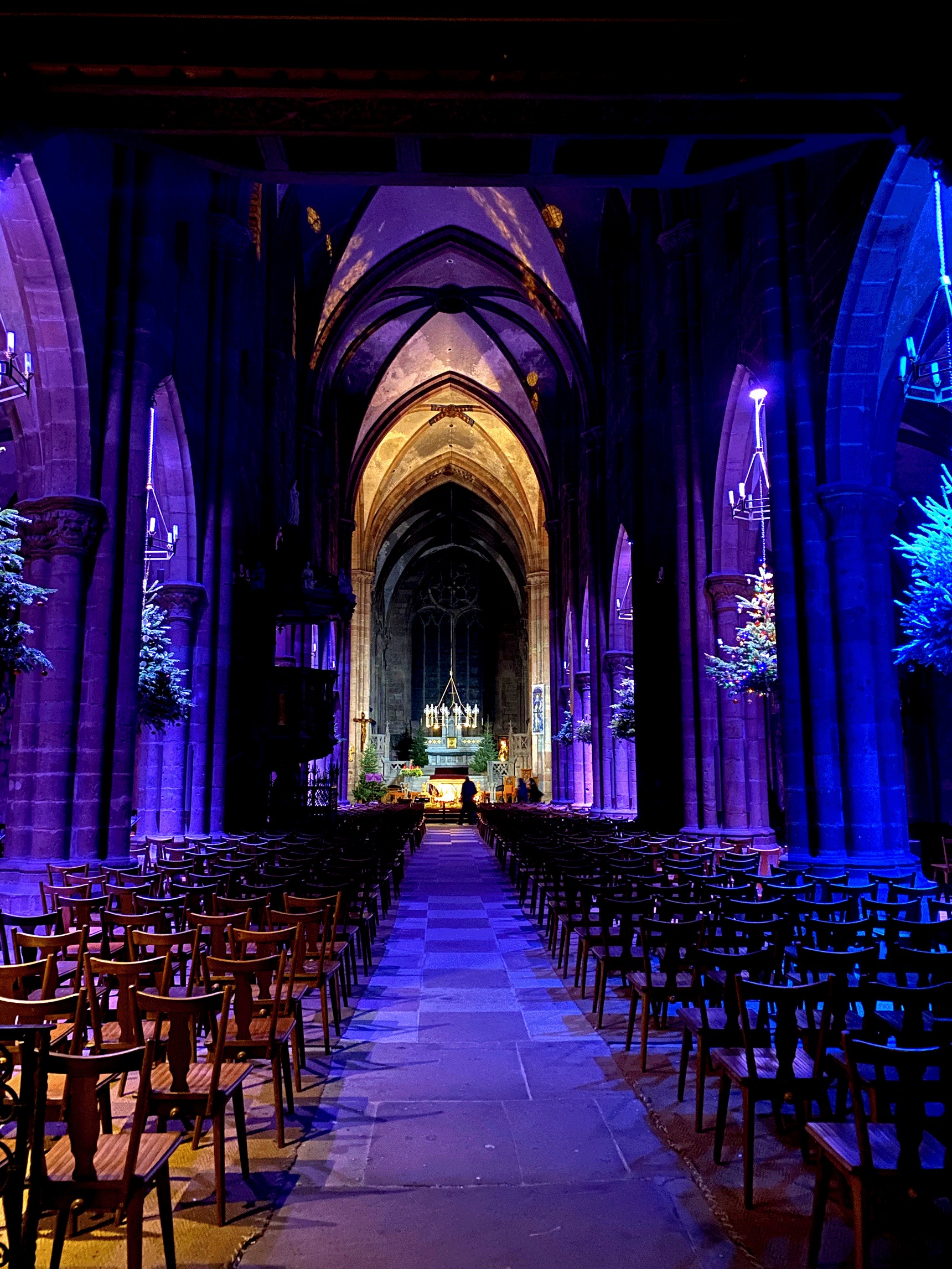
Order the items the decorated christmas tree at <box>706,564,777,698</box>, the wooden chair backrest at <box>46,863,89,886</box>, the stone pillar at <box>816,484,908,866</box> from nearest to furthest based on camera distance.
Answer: the wooden chair backrest at <box>46,863,89,886</box>
the stone pillar at <box>816,484,908,866</box>
the decorated christmas tree at <box>706,564,777,698</box>

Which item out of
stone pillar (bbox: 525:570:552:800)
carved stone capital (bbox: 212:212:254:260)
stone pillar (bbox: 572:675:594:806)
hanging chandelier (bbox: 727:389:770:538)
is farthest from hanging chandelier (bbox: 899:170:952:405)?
stone pillar (bbox: 525:570:552:800)

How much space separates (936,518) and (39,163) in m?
9.34

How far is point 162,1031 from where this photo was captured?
636 centimetres

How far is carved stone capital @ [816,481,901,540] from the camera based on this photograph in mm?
11008

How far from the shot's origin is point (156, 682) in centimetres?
1272

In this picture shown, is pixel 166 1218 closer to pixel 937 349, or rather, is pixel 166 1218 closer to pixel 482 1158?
pixel 482 1158

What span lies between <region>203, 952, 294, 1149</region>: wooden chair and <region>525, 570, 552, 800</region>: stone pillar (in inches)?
1473

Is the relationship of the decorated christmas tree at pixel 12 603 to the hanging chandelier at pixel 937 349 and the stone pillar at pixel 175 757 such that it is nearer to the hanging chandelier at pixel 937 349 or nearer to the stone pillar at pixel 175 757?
the hanging chandelier at pixel 937 349

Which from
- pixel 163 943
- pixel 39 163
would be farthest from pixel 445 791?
pixel 163 943

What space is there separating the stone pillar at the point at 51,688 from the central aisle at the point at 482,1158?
4.46 meters

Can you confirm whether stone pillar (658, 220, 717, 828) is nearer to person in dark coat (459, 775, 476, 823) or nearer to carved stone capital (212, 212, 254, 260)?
carved stone capital (212, 212, 254, 260)

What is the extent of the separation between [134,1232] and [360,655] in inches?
1728

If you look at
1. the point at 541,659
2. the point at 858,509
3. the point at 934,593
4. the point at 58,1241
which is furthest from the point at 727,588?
the point at 541,659

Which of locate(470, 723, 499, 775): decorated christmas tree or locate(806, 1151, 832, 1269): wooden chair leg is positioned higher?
locate(470, 723, 499, 775): decorated christmas tree
